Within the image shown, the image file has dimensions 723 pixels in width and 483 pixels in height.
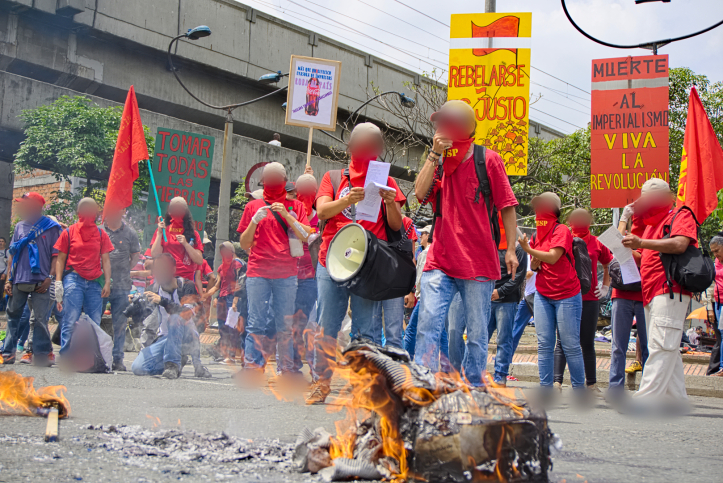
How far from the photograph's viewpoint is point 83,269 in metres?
7.59

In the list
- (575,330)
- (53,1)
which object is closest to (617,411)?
(575,330)

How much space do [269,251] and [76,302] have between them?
270cm

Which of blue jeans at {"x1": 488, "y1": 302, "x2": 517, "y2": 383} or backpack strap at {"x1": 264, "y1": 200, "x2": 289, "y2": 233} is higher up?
backpack strap at {"x1": 264, "y1": 200, "x2": 289, "y2": 233}

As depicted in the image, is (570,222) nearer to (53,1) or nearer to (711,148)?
(711,148)

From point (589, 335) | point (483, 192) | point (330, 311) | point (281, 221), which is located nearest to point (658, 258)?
point (589, 335)

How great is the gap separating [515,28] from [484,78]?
0.76 meters

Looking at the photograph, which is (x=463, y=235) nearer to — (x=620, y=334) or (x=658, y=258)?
(x=658, y=258)

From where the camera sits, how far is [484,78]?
26.4ft

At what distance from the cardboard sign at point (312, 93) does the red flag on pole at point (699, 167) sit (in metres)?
4.17

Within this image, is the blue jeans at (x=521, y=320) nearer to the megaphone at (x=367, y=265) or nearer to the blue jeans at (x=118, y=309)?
the megaphone at (x=367, y=265)

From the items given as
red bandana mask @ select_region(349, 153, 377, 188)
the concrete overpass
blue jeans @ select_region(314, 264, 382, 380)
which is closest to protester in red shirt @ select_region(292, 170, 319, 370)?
blue jeans @ select_region(314, 264, 382, 380)

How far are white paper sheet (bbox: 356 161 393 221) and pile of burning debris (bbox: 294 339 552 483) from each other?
180 cm

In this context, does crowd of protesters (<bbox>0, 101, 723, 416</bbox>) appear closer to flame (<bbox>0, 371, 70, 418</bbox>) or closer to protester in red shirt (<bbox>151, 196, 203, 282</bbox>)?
protester in red shirt (<bbox>151, 196, 203, 282</bbox>)

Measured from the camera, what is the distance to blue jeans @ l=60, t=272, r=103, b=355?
24.1 ft
